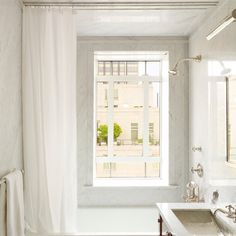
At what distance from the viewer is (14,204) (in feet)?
8.12

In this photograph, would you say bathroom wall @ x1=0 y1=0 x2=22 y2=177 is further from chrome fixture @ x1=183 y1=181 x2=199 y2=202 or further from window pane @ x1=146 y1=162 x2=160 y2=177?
window pane @ x1=146 y1=162 x2=160 y2=177

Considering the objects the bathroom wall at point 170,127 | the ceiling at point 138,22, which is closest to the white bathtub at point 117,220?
the bathroom wall at point 170,127

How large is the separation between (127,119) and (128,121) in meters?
0.03

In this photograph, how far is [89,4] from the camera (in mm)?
2939

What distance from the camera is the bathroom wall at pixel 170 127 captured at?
13.1 ft

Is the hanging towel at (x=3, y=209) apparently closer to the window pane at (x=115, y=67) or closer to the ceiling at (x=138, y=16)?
the ceiling at (x=138, y=16)

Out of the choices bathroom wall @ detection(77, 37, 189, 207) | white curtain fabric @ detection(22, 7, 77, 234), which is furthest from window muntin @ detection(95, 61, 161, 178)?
white curtain fabric @ detection(22, 7, 77, 234)

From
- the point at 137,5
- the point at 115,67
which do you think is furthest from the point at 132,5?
the point at 115,67

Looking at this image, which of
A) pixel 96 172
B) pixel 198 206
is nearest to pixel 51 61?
pixel 198 206

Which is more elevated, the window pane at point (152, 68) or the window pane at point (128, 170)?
the window pane at point (152, 68)

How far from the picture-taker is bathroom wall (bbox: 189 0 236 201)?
105 inches

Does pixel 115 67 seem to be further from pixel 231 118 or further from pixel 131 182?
pixel 231 118

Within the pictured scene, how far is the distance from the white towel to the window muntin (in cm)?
181

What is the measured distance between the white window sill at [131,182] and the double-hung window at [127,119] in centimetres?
7
